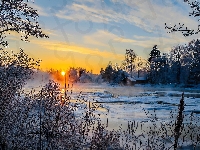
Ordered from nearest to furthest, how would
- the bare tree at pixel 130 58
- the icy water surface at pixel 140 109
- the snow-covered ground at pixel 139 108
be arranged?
the icy water surface at pixel 140 109 → the snow-covered ground at pixel 139 108 → the bare tree at pixel 130 58

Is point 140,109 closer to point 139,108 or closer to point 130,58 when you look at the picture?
point 139,108

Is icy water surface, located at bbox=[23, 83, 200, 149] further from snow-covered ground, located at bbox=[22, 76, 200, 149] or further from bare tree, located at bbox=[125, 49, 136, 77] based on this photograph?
bare tree, located at bbox=[125, 49, 136, 77]

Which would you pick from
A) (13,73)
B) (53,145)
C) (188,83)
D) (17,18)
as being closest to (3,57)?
(13,73)

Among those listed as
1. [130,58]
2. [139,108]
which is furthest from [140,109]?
[130,58]

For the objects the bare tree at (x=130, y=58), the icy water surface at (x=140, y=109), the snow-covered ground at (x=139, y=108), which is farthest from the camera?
the bare tree at (x=130, y=58)

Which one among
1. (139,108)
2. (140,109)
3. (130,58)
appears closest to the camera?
(140,109)

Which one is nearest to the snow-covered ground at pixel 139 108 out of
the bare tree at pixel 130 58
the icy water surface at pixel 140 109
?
the icy water surface at pixel 140 109

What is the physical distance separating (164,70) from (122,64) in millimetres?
32073

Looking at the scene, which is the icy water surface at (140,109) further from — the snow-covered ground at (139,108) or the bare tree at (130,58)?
the bare tree at (130,58)

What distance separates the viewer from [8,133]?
6.30 meters

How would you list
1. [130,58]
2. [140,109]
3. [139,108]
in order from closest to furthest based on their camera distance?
[140,109], [139,108], [130,58]

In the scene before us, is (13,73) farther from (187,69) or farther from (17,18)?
(187,69)

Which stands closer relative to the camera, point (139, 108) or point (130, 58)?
point (139, 108)

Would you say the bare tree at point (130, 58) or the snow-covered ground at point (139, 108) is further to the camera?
the bare tree at point (130, 58)
